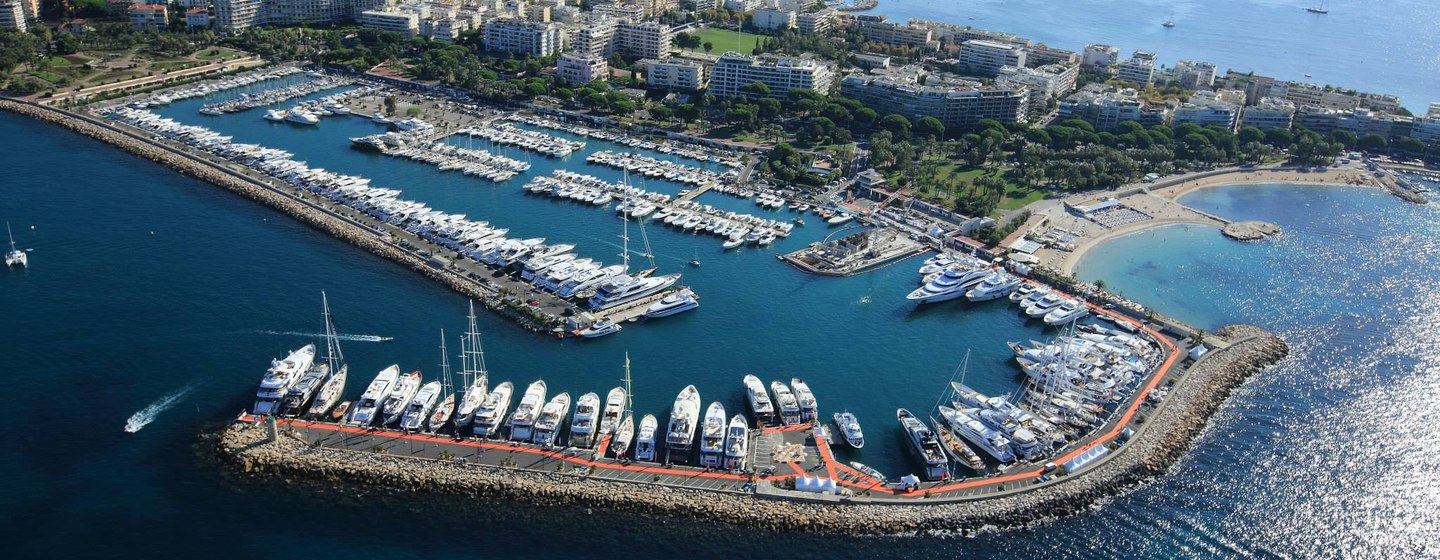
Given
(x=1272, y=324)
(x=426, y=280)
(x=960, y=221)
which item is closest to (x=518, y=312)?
(x=426, y=280)

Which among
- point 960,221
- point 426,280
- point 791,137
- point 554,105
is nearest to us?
point 426,280

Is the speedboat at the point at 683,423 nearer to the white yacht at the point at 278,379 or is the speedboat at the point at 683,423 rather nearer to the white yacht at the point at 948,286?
the white yacht at the point at 278,379

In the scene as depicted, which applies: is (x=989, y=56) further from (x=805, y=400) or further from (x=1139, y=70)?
(x=805, y=400)

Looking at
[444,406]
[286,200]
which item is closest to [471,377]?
[444,406]

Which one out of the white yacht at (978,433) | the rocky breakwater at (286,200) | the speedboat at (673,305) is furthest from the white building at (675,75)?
the white yacht at (978,433)

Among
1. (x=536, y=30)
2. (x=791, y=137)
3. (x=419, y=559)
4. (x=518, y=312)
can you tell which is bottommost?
(x=419, y=559)

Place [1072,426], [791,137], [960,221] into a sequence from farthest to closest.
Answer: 1. [791,137]
2. [960,221]
3. [1072,426]

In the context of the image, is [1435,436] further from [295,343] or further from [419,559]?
[295,343]
